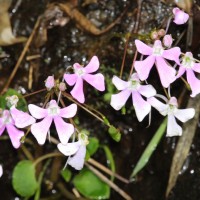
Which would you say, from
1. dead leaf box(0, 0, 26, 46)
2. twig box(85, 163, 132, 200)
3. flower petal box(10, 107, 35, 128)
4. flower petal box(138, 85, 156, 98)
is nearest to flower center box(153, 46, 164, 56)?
flower petal box(138, 85, 156, 98)

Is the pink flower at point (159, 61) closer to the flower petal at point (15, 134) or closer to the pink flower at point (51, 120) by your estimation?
the pink flower at point (51, 120)

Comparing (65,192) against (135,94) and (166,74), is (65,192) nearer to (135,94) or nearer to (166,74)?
(135,94)

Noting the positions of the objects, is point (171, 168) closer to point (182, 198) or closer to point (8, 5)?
point (182, 198)

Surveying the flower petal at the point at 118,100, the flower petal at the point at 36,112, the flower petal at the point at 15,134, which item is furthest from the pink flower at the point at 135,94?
the flower petal at the point at 15,134

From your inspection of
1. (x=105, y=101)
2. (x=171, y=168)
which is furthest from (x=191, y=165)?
(x=105, y=101)

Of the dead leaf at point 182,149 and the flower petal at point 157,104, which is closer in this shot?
the flower petal at point 157,104

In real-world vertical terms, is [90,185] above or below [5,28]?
below

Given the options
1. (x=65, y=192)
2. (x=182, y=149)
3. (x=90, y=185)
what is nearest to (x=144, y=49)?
(x=182, y=149)
